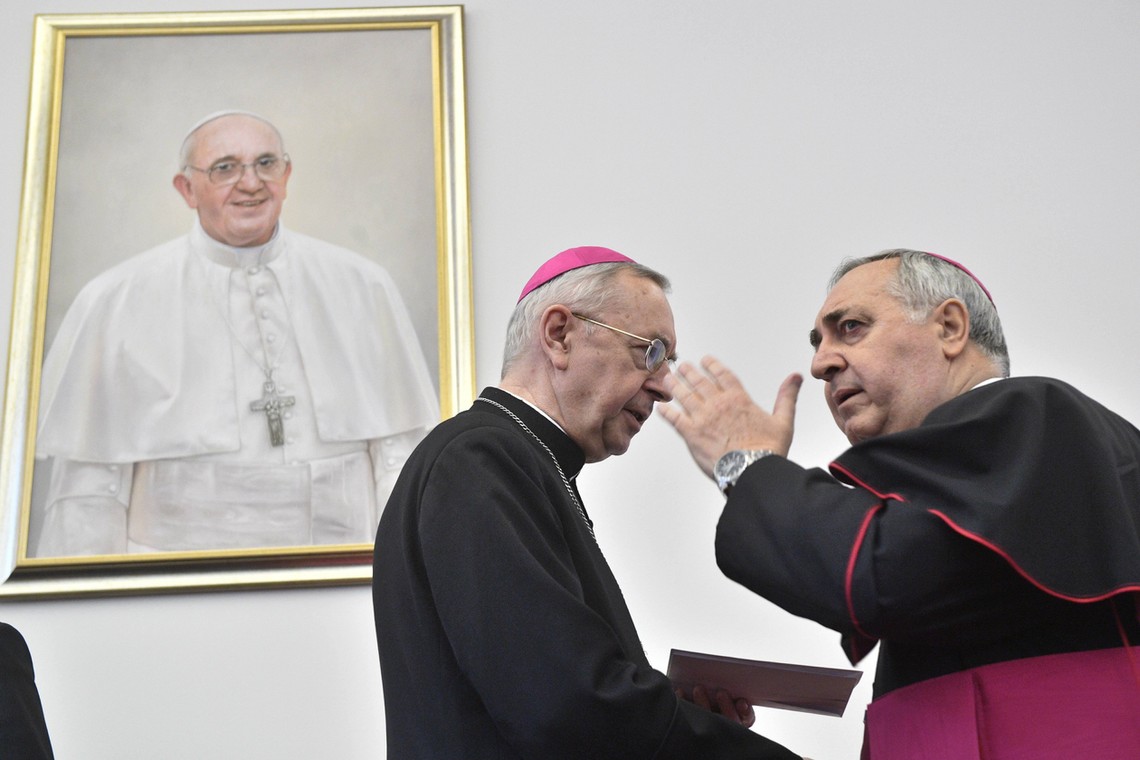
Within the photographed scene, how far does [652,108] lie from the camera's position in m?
4.22

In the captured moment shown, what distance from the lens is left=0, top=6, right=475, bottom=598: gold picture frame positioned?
12.8ft

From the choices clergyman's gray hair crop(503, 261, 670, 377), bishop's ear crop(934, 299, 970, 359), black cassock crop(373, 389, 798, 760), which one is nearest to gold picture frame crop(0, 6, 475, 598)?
clergyman's gray hair crop(503, 261, 670, 377)

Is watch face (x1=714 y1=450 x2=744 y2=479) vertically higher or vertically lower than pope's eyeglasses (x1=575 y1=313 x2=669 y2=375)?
lower

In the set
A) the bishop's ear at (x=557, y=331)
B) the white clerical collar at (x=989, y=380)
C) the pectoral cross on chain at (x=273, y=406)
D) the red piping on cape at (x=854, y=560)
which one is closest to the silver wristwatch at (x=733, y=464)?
the red piping on cape at (x=854, y=560)

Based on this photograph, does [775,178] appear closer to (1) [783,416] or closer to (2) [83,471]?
(1) [783,416]

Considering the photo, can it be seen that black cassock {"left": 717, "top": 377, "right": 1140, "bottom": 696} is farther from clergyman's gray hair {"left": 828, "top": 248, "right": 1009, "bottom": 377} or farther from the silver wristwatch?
clergyman's gray hair {"left": 828, "top": 248, "right": 1009, "bottom": 377}

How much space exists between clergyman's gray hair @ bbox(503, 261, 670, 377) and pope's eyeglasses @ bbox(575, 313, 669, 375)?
0.07 feet

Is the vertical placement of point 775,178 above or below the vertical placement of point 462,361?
above

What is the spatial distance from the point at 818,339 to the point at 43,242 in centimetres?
A: 262

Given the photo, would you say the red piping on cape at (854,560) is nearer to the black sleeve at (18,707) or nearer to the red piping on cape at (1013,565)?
the red piping on cape at (1013,565)

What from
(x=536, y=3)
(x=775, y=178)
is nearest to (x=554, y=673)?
(x=775, y=178)

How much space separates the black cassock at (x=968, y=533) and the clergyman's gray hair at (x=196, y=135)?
8.36 feet

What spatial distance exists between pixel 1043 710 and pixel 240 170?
3.06 m

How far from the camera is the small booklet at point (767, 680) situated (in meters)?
2.29
